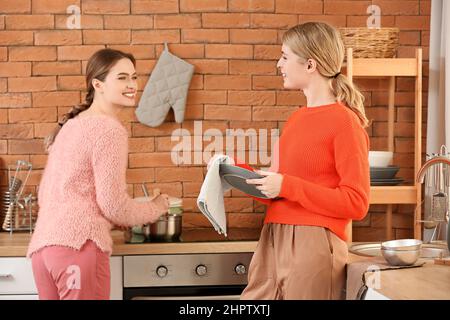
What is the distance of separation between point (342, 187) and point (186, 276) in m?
0.88

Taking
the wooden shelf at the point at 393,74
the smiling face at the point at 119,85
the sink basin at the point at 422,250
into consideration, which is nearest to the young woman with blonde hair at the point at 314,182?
the sink basin at the point at 422,250

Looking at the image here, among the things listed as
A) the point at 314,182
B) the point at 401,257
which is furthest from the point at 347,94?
the point at 401,257

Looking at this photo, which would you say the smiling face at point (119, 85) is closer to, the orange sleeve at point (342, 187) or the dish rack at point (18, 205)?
the orange sleeve at point (342, 187)

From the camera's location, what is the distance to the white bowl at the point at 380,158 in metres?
2.66

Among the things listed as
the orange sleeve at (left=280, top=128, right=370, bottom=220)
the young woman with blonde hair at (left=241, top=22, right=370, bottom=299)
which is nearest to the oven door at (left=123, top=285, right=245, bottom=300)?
the young woman with blonde hair at (left=241, top=22, right=370, bottom=299)

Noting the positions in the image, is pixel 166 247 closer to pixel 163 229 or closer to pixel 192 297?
pixel 163 229

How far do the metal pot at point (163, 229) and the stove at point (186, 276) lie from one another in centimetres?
5

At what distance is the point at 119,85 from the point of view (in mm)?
2158

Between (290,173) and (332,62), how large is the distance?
30 centimetres

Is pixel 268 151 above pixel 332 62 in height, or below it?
below
